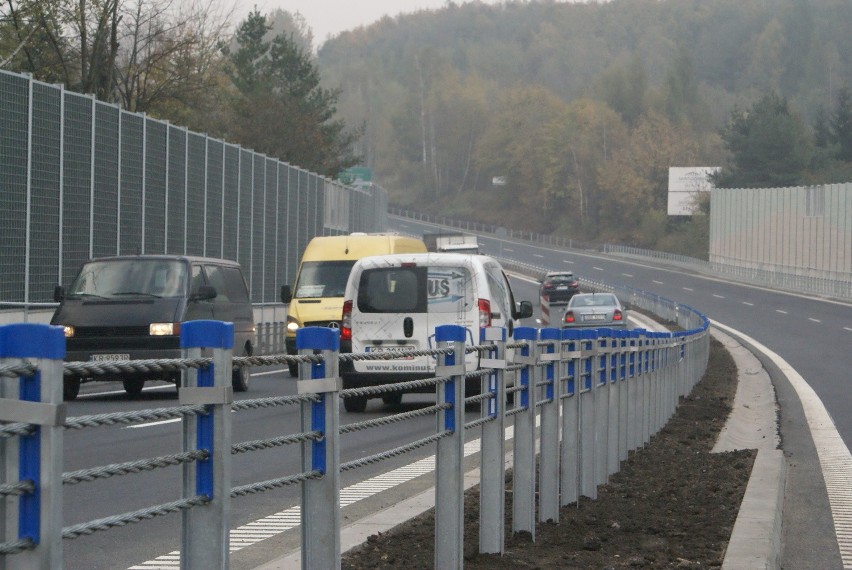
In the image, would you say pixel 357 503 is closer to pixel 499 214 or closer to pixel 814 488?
pixel 814 488

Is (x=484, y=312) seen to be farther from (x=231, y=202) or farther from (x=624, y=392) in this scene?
(x=231, y=202)

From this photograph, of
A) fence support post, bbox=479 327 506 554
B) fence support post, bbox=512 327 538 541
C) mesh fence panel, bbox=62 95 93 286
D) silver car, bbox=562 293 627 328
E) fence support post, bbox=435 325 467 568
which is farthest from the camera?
silver car, bbox=562 293 627 328

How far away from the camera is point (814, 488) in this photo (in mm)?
13234

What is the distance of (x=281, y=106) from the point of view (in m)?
76.5

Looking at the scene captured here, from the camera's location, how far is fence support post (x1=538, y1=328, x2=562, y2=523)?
10.0 m

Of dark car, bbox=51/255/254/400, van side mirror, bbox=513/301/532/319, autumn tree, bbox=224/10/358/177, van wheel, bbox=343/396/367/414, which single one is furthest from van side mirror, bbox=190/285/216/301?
autumn tree, bbox=224/10/358/177

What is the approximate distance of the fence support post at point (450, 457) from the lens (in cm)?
725

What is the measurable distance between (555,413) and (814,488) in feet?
12.5

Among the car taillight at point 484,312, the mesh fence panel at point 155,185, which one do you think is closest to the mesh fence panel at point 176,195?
the mesh fence panel at point 155,185

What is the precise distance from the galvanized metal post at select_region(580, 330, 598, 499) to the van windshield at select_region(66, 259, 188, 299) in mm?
9939

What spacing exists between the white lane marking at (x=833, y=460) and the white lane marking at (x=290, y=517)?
2348mm

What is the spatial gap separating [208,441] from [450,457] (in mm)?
3206

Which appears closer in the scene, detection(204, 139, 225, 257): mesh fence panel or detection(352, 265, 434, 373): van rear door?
detection(352, 265, 434, 373): van rear door

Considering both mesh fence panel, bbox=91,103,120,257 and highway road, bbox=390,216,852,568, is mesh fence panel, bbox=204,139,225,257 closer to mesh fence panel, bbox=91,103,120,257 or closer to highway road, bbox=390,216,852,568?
mesh fence panel, bbox=91,103,120,257
